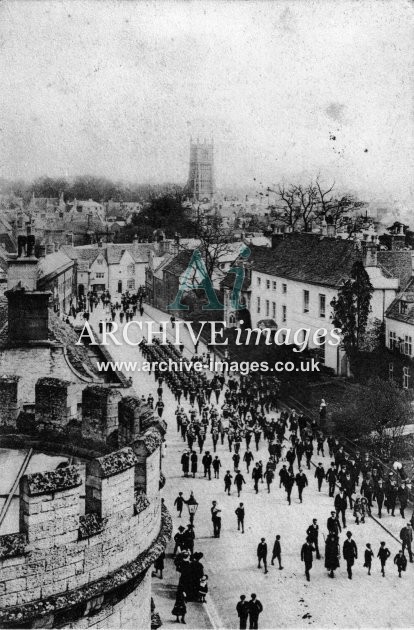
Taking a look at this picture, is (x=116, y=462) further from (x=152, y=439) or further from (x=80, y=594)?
(x=80, y=594)

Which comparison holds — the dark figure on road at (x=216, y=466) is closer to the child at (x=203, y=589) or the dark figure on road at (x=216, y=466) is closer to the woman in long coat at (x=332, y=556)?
the woman in long coat at (x=332, y=556)

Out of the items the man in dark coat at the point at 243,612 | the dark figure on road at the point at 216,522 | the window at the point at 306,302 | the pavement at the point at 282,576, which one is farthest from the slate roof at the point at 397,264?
the man in dark coat at the point at 243,612

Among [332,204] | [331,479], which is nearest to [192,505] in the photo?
[331,479]

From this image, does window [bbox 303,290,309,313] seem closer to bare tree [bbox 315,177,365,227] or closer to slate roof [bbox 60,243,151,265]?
bare tree [bbox 315,177,365,227]

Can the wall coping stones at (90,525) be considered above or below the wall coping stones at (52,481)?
below

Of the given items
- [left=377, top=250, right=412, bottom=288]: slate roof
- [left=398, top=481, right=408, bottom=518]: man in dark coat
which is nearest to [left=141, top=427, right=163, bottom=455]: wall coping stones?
[left=398, top=481, right=408, bottom=518]: man in dark coat

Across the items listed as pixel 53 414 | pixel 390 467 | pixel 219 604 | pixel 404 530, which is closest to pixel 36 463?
pixel 53 414
